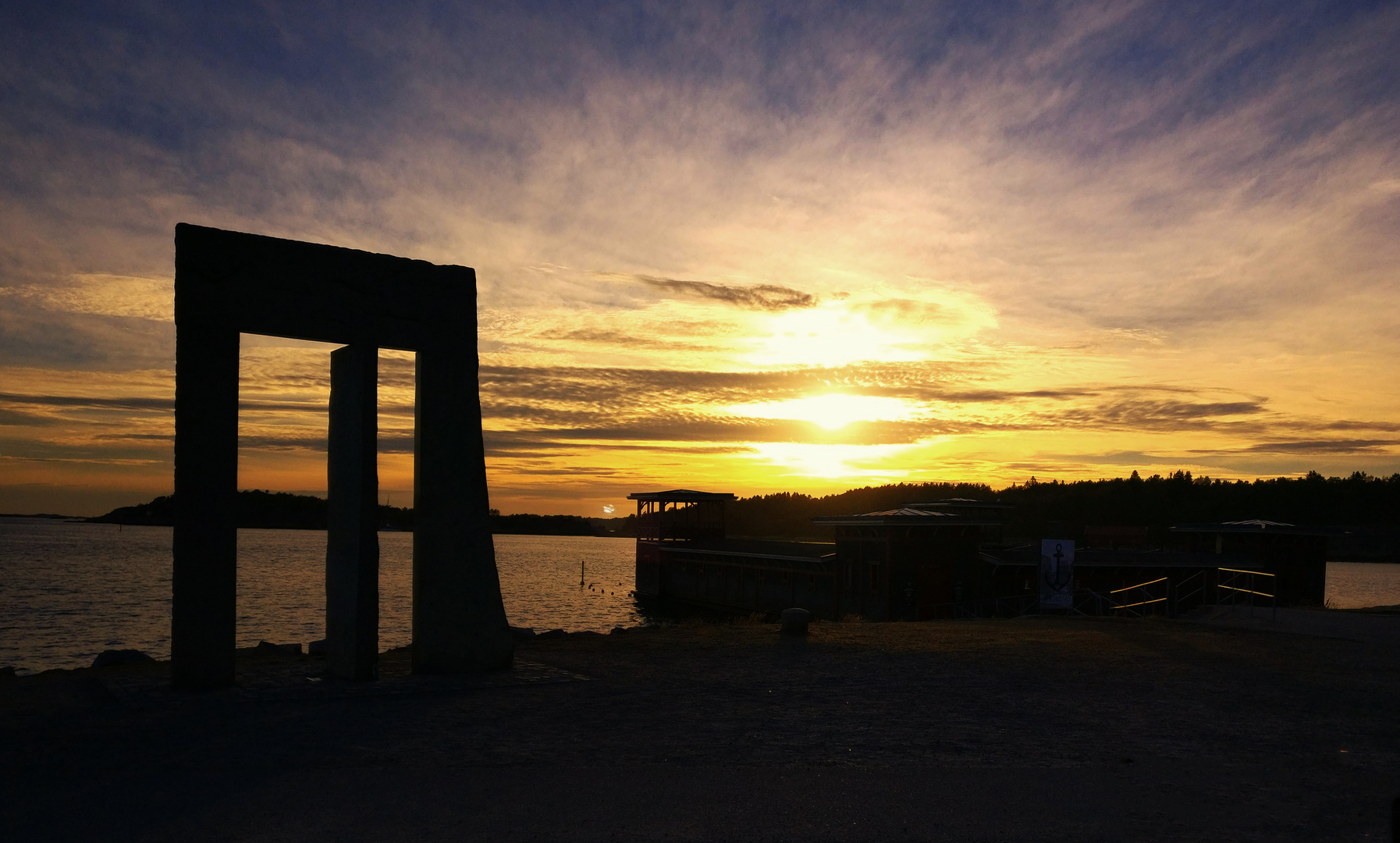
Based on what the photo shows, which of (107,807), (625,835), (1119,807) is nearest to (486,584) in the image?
(107,807)

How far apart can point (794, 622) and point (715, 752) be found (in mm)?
9874

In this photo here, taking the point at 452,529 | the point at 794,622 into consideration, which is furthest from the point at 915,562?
the point at 452,529

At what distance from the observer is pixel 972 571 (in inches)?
1492

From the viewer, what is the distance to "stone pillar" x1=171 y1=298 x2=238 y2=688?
11617mm

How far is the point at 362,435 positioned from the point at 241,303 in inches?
91.7

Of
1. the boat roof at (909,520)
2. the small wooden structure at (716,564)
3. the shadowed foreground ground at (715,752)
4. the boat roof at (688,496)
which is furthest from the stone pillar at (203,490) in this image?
the boat roof at (688,496)

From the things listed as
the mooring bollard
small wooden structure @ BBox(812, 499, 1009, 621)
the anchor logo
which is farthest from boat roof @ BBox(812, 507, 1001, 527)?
the mooring bollard

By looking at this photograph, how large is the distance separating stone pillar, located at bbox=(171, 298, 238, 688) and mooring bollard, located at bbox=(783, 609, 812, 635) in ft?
33.4

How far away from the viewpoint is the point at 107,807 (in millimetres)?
6781

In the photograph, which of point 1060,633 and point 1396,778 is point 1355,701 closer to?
point 1396,778

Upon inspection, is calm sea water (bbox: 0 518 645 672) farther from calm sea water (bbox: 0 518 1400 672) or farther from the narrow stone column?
the narrow stone column

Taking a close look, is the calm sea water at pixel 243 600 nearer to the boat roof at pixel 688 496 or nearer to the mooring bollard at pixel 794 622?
the boat roof at pixel 688 496

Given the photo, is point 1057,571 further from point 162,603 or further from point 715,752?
Answer: point 162,603

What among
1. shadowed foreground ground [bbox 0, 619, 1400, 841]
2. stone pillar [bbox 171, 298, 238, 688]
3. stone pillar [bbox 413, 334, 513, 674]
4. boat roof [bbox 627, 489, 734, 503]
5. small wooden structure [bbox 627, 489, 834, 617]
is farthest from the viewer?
boat roof [bbox 627, 489, 734, 503]
